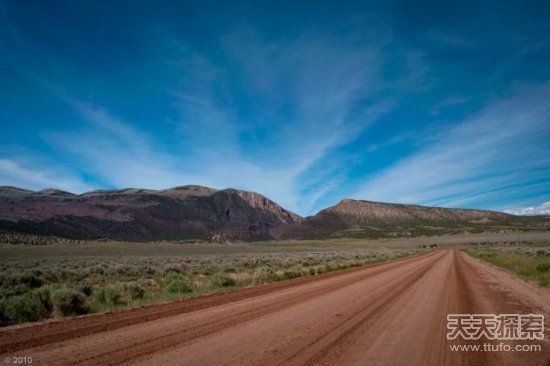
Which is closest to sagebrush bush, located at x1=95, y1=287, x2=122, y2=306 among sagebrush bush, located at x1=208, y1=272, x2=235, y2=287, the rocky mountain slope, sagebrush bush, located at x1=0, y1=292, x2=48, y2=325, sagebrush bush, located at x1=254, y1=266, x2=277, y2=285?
sagebrush bush, located at x1=0, y1=292, x2=48, y2=325

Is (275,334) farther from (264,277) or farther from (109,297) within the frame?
(264,277)

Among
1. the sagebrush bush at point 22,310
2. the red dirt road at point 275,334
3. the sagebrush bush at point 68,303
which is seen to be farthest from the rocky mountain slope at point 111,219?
the red dirt road at point 275,334

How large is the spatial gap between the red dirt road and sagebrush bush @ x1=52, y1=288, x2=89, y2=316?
5.11 feet

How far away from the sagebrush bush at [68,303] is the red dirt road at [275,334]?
156cm

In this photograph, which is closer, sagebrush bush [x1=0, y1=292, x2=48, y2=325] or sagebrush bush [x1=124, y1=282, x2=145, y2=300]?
sagebrush bush [x1=0, y1=292, x2=48, y2=325]

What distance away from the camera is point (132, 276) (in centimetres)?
2452

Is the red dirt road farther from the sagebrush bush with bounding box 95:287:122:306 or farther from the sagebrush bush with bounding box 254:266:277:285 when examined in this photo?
the sagebrush bush with bounding box 254:266:277:285

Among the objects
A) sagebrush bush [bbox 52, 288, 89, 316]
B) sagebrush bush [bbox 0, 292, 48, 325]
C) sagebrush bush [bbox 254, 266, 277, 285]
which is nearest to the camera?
sagebrush bush [bbox 0, 292, 48, 325]

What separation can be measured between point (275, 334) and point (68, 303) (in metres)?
7.22

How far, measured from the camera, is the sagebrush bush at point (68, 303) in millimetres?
11430

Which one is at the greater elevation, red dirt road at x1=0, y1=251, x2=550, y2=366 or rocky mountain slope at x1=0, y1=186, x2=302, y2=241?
rocky mountain slope at x1=0, y1=186, x2=302, y2=241

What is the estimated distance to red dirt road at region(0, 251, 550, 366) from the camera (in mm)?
6344

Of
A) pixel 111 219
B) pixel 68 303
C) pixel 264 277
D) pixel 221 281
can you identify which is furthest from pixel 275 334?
pixel 111 219

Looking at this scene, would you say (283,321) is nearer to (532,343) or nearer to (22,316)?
(532,343)
